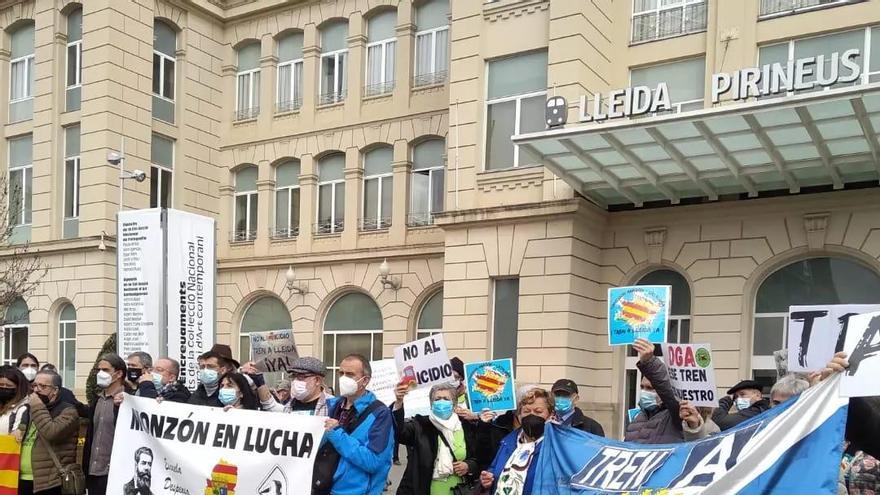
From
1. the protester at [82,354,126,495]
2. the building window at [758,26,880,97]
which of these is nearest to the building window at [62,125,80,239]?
the protester at [82,354,126,495]

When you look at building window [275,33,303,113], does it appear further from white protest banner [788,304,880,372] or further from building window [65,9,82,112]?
white protest banner [788,304,880,372]

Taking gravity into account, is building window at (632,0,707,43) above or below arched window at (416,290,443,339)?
above

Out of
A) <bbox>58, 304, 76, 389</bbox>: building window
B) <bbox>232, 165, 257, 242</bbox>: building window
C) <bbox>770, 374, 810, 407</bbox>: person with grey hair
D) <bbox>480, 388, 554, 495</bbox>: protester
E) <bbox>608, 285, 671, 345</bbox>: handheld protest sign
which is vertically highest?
<bbox>232, 165, 257, 242</bbox>: building window

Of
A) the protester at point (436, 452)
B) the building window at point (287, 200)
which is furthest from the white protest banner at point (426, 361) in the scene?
the building window at point (287, 200)

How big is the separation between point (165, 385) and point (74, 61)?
1906cm

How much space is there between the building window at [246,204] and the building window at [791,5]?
48.5 feet

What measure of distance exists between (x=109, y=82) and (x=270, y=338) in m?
13.1

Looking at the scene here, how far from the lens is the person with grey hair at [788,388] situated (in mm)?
5969

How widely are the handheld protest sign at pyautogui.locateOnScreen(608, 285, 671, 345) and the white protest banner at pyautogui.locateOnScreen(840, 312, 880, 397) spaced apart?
3.24 m

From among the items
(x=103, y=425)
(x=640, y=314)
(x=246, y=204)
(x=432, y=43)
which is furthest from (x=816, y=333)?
(x=246, y=204)

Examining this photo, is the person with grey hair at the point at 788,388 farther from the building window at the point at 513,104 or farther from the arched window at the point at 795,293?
the building window at the point at 513,104

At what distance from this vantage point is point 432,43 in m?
22.2

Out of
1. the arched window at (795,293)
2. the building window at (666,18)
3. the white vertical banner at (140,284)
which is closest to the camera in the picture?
the white vertical banner at (140,284)

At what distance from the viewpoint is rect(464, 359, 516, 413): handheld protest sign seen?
847 centimetres
